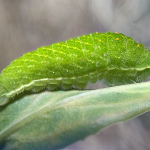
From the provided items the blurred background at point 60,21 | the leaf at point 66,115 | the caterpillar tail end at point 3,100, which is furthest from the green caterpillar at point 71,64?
the blurred background at point 60,21

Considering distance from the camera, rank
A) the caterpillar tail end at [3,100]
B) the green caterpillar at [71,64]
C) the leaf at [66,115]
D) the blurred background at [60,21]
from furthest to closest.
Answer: the blurred background at [60,21]
the green caterpillar at [71,64]
the caterpillar tail end at [3,100]
the leaf at [66,115]

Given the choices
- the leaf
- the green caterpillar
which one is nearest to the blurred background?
the green caterpillar

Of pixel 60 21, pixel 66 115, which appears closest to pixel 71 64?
pixel 66 115

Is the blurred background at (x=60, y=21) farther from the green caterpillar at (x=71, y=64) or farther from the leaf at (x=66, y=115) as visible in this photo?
the leaf at (x=66, y=115)

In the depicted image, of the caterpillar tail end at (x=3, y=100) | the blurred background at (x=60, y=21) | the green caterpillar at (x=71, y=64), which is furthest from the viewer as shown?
the blurred background at (x=60, y=21)

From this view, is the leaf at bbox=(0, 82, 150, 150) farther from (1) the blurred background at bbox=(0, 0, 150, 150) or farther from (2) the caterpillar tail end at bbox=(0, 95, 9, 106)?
(1) the blurred background at bbox=(0, 0, 150, 150)
